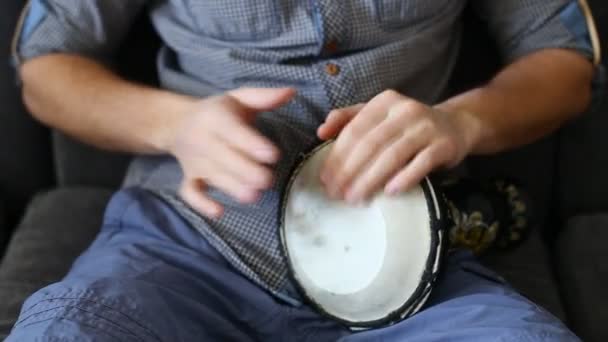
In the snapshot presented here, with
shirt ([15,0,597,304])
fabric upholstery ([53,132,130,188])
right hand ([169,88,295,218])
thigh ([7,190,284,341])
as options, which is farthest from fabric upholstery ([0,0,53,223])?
right hand ([169,88,295,218])

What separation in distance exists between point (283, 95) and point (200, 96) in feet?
0.79

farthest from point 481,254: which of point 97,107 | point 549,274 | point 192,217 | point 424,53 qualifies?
point 97,107

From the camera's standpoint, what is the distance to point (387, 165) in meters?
0.67

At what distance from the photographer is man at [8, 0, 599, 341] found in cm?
67

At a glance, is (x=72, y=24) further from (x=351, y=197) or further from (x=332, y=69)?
(x=351, y=197)

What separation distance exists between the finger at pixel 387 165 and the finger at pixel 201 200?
0.11 metres

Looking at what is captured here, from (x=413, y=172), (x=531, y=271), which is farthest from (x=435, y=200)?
(x=531, y=271)

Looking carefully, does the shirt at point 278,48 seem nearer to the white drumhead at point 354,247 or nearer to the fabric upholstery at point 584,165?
the white drumhead at point 354,247

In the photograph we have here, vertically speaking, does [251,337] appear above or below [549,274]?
above

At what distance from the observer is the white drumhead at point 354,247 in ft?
2.31

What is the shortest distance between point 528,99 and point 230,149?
1.20 ft

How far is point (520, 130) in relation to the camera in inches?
33.8

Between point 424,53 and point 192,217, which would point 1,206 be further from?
point 424,53

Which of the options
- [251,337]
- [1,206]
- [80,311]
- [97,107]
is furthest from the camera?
[1,206]
